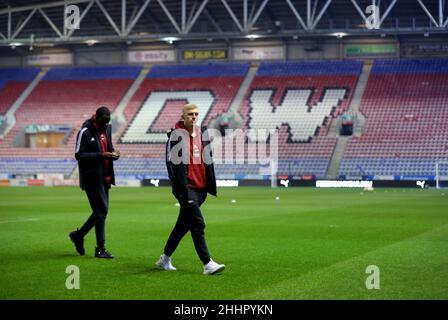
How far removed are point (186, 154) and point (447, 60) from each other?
161 feet

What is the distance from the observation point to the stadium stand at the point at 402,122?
49125 mm

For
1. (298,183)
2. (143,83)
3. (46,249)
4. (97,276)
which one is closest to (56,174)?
(143,83)

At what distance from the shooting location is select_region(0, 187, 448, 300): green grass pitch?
9305 mm

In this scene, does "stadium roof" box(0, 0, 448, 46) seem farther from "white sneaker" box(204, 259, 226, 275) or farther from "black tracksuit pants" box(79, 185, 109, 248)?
"white sneaker" box(204, 259, 226, 275)

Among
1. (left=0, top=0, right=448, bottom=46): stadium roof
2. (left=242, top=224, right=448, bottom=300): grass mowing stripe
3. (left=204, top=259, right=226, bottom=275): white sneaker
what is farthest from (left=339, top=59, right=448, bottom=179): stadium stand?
(left=204, top=259, right=226, bottom=275): white sneaker

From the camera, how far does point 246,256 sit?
42.1ft

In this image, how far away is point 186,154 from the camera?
10.8 metres

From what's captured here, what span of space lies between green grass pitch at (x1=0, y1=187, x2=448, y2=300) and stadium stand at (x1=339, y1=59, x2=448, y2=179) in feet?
84.1

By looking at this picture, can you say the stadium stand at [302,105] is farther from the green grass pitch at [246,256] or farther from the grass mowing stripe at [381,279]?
the grass mowing stripe at [381,279]

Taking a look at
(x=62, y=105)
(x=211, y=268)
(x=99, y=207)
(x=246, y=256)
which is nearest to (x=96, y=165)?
(x=99, y=207)

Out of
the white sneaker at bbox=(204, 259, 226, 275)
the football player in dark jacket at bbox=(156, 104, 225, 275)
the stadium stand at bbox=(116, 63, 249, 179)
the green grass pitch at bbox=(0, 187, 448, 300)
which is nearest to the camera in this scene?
the green grass pitch at bbox=(0, 187, 448, 300)
